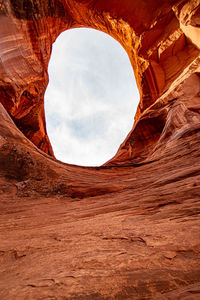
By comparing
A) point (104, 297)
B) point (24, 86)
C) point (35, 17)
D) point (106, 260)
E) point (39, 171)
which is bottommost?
point (39, 171)

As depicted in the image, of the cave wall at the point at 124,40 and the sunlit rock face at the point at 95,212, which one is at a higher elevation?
the cave wall at the point at 124,40

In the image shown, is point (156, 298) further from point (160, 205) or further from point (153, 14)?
point (153, 14)

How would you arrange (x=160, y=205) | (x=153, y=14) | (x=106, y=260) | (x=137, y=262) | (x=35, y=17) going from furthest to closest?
(x=153, y=14) < (x=35, y=17) < (x=160, y=205) < (x=106, y=260) < (x=137, y=262)

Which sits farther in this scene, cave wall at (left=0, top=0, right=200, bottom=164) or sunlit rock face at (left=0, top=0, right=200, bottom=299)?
cave wall at (left=0, top=0, right=200, bottom=164)

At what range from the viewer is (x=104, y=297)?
1.14 meters

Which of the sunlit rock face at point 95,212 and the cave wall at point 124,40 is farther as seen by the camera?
the cave wall at point 124,40

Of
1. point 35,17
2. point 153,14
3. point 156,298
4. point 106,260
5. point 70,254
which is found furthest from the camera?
point 153,14

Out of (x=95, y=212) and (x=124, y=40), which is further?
(x=124, y=40)

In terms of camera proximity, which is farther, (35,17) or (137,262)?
(35,17)

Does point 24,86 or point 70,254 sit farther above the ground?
point 24,86

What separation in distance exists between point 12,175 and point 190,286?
476 cm

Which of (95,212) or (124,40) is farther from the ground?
(124,40)

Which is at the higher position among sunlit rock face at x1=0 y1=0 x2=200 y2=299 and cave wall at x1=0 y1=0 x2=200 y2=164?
cave wall at x1=0 y1=0 x2=200 y2=164

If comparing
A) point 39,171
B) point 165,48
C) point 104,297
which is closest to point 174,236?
point 104,297
